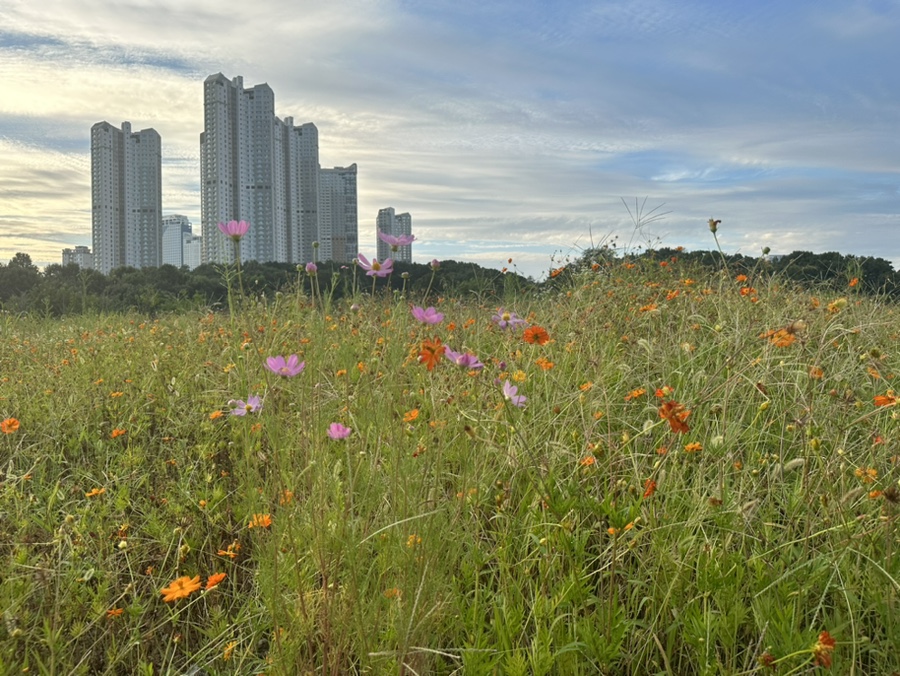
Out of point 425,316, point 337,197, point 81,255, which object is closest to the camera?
point 425,316

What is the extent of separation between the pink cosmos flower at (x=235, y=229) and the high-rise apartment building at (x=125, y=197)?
83.3ft

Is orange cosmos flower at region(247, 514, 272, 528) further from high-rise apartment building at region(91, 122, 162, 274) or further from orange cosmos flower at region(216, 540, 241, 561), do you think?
high-rise apartment building at region(91, 122, 162, 274)

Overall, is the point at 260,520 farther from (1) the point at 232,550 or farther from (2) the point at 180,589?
(1) the point at 232,550

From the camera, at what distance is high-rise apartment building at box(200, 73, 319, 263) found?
1165cm

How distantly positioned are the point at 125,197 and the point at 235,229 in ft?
89.9

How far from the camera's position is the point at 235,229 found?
1582 millimetres

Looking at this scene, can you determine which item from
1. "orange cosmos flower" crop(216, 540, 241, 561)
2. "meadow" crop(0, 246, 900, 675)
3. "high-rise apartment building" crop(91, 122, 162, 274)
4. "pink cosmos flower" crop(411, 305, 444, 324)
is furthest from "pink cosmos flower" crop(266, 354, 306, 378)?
"high-rise apartment building" crop(91, 122, 162, 274)

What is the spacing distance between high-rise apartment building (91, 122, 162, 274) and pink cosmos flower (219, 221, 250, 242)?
25.4m

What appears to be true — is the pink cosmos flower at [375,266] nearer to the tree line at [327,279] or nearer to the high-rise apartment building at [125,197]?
the tree line at [327,279]

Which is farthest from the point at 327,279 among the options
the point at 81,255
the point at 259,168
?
the point at 81,255

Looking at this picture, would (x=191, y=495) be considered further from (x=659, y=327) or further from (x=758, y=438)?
(x=659, y=327)

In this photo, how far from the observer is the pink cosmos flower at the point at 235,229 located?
1.57 meters

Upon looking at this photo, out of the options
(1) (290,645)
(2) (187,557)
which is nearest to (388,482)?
(1) (290,645)

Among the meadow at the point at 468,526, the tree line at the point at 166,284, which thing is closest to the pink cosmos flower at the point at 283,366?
the meadow at the point at 468,526
